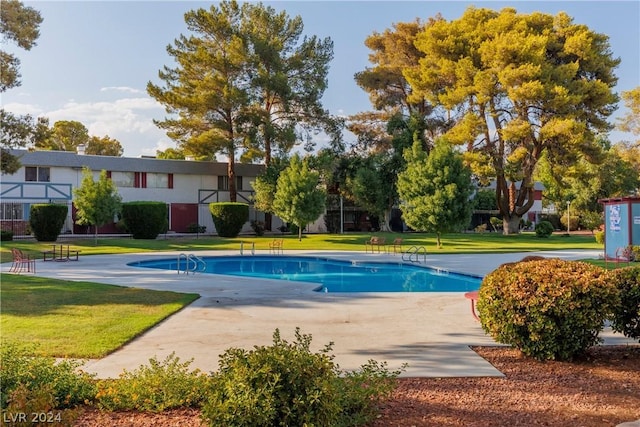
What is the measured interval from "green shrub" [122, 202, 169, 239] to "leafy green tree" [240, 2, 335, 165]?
854 centimetres

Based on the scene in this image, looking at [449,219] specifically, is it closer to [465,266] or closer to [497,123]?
[465,266]

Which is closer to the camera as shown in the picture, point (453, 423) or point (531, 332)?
point (453, 423)

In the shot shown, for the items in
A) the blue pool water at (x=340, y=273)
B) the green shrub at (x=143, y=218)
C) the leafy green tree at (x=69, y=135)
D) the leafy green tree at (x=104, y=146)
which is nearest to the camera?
the blue pool water at (x=340, y=273)

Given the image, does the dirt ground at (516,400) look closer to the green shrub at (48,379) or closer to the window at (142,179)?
the green shrub at (48,379)

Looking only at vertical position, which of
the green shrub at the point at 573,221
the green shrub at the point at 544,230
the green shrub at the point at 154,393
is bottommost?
the green shrub at the point at 154,393

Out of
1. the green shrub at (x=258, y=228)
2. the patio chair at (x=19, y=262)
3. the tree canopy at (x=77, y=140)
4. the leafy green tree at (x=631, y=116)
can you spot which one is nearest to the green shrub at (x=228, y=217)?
the green shrub at (x=258, y=228)

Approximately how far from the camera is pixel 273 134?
3534 centimetres

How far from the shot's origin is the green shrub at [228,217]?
3378 centimetres

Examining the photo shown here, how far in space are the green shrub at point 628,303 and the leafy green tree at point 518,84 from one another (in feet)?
88.3

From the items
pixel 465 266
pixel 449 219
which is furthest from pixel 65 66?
pixel 449 219

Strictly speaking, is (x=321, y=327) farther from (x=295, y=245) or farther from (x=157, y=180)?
(x=157, y=180)

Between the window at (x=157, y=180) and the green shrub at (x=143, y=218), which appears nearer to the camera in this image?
the green shrub at (x=143, y=218)

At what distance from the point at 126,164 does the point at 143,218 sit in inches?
268

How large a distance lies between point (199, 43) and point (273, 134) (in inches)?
332
